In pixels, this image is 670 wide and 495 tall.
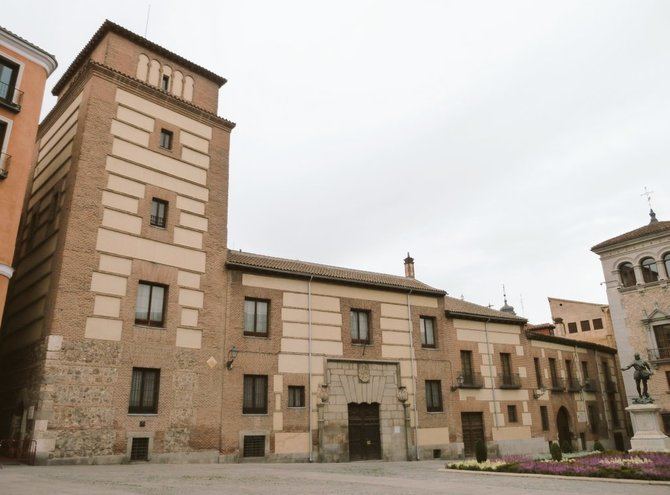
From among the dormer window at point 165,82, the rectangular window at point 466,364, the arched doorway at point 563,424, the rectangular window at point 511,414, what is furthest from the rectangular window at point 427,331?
the dormer window at point 165,82

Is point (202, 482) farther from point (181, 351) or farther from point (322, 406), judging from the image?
point (322, 406)

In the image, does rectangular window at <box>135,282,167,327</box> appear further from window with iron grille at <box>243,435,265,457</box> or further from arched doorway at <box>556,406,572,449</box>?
arched doorway at <box>556,406,572,449</box>

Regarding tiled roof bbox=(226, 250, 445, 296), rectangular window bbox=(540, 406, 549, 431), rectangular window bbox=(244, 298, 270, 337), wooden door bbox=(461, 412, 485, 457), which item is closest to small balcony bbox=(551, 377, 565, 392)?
rectangular window bbox=(540, 406, 549, 431)

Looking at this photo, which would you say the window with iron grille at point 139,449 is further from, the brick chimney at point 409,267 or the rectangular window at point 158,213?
the brick chimney at point 409,267

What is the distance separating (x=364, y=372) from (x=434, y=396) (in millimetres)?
4971

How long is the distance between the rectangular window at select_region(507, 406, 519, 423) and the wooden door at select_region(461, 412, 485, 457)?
7.18ft

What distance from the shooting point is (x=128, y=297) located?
2053 cm

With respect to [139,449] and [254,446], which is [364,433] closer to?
[254,446]

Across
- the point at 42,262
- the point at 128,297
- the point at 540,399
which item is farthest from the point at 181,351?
the point at 540,399

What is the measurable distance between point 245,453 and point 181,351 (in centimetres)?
523

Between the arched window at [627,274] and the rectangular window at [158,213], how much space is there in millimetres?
32781

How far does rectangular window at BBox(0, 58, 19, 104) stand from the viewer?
19.3 metres

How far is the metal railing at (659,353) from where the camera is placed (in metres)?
34.7

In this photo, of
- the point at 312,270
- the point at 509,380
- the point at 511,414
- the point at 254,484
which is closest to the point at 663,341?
the point at 509,380
